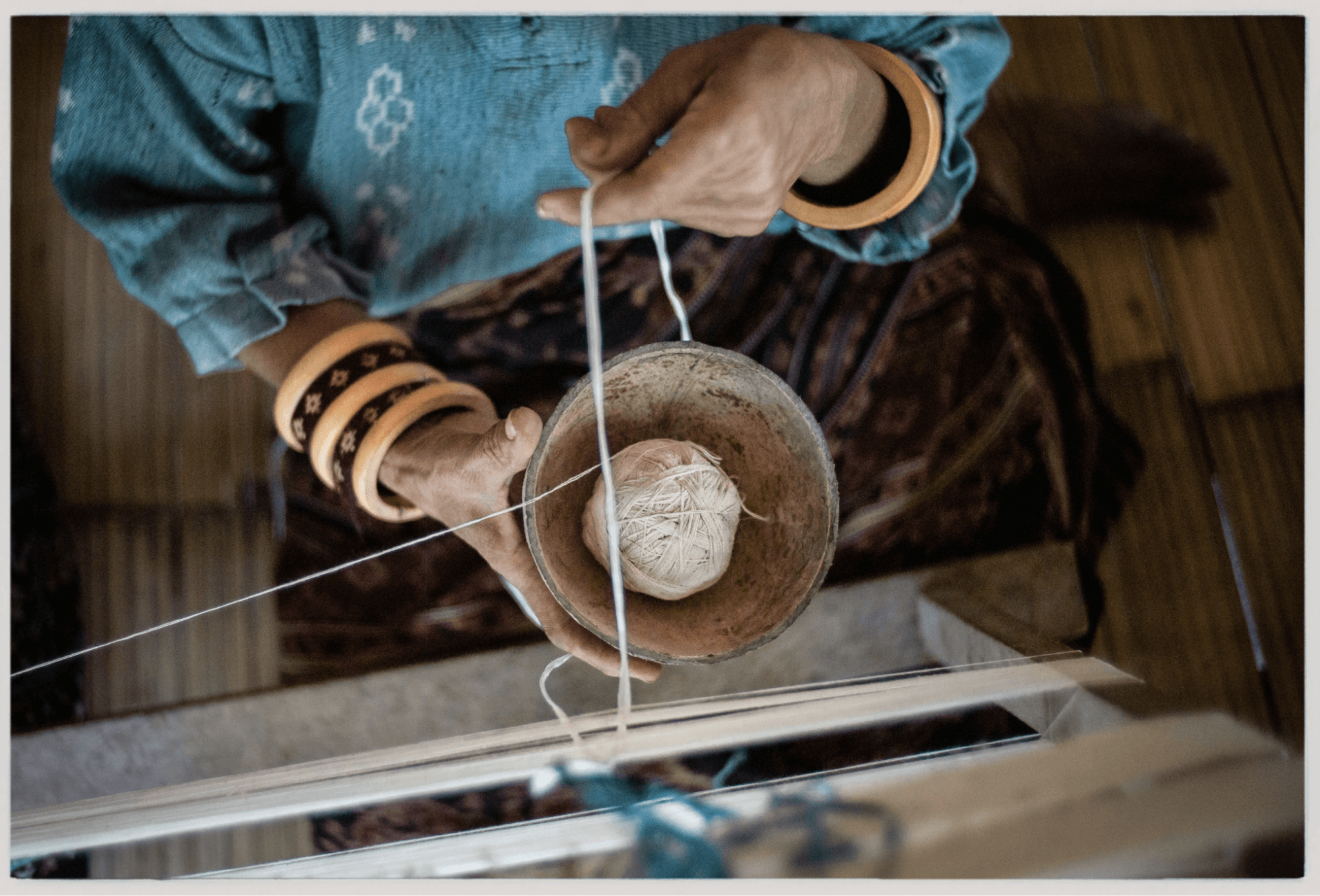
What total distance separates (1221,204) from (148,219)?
1.16m

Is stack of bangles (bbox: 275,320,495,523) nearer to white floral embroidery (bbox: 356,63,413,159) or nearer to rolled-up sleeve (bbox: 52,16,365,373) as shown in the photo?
rolled-up sleeve (bbox: 52,16,365,373)

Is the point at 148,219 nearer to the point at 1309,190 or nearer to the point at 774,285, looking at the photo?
the point at 774,285

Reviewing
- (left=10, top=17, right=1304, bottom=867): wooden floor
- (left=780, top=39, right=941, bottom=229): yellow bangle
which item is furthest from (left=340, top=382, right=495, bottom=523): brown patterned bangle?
(left=10, top=17, right=1304, bottom=867): wooden floor

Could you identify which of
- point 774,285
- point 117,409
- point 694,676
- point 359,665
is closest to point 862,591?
point 694,676

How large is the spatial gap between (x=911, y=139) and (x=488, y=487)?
433mm

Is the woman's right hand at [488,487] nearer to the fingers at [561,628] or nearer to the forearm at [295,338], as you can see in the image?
the fingers at [561,628]

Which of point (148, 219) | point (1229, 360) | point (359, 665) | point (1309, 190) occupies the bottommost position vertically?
point (359, 665)

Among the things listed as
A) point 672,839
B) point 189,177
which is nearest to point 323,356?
point 189,177

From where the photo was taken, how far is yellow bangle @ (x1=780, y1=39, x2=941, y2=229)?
56cm

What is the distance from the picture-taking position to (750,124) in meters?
0.41

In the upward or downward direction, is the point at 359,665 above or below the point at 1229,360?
below

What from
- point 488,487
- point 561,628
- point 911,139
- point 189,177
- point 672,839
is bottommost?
point 672,839

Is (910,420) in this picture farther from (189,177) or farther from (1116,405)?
(189,177)

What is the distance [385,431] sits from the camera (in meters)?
0.59
